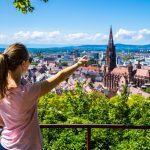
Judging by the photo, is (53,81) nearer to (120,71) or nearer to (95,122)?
(95,122)

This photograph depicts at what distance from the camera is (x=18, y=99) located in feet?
9.39

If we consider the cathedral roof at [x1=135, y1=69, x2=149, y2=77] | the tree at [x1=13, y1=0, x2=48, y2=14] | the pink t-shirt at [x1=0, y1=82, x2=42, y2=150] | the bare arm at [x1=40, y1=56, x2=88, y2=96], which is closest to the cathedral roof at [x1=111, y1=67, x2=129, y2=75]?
the cathedral roof at [x1=135, y1=69, x2=149, y2=77]

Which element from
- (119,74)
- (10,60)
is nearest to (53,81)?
(10,60)

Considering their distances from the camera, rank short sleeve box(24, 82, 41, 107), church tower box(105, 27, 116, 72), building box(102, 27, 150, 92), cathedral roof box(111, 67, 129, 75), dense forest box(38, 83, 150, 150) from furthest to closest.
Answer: church tower box(105, 27, 116, 72) → cathedral roof box(111, 67, 129, 75) → building box(102, 27, 150, 92) → dense forest box(38, 83, 150, 150) → short sleeve box(24, 82, 41, 107)

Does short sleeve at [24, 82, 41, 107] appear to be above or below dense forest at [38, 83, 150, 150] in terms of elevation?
above

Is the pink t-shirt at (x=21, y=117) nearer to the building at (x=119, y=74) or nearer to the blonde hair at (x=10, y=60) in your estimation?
the blonde hair at (x=10, y=60)

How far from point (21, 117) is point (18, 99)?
0.13 meters

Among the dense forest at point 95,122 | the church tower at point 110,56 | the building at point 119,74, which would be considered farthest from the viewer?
the church tower at point 110,56

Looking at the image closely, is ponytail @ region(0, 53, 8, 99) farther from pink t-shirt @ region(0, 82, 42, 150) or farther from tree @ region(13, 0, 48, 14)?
tree @ region(13, 0, 48, 14)

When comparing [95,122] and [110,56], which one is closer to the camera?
[95,122]

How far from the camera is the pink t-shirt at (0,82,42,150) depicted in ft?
9.34

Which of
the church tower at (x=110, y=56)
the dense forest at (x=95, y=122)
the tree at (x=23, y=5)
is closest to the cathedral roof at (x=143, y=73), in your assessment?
the church tower at (x=110, y=56)

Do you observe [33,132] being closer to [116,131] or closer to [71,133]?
[71,133]

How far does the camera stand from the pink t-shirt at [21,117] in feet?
9.34
